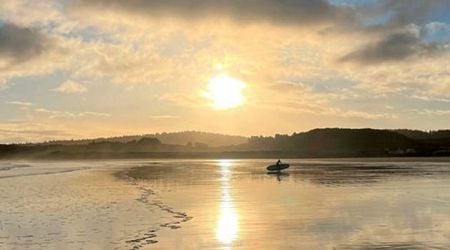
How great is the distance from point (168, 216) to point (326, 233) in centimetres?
797

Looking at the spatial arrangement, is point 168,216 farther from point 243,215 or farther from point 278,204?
point 278,204

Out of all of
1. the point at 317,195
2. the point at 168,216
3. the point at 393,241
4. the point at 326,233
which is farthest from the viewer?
the point at 317,195

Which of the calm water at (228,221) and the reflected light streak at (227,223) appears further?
the reflected light streak at (227,223)

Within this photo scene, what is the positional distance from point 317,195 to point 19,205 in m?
17.2

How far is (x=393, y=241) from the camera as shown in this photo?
18.3 metres

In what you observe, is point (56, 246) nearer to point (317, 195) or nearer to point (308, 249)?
point (308, 249)

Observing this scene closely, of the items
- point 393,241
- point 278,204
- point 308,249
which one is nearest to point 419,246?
point 393,241

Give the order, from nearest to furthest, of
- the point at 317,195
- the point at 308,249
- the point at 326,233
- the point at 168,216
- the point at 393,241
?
1. the point at 308,249
2. the point at 393,241
3. the point at 326,233
4. the point at 168,216
5. the point at 317,195

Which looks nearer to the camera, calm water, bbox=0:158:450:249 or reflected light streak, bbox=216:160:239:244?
calm water, bbox=0:158:450:249

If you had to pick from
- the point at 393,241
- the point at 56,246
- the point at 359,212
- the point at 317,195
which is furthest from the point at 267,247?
the point at 317,195

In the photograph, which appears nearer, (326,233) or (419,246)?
(419,246)

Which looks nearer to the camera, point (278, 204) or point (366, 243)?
point (366, 243)

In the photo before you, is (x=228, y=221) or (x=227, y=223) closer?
(x=227, y=223)

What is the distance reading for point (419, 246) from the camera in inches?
686
